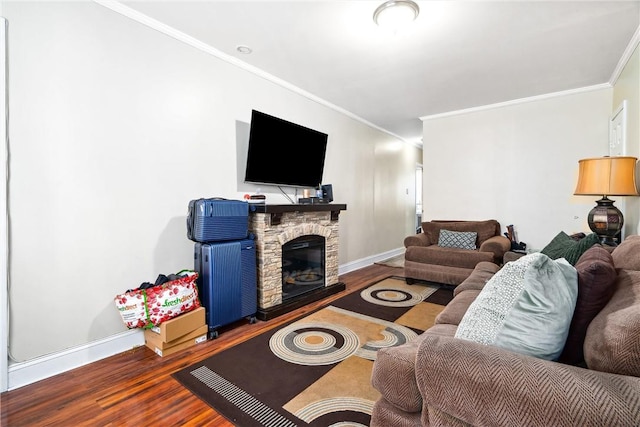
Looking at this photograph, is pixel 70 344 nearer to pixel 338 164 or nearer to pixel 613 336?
pixel 613 336

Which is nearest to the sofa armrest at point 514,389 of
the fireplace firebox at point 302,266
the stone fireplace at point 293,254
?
the stone fireplace at point 293,254

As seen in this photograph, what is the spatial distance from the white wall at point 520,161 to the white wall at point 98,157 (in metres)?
3.36

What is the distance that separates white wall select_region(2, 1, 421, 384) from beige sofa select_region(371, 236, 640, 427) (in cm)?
208

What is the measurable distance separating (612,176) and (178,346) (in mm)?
3609

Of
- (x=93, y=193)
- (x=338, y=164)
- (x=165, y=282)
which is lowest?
(x=165, y=282)

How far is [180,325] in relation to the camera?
2168mm

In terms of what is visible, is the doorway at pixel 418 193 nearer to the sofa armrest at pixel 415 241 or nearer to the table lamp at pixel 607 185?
the sofa armrest at pixel 415 241

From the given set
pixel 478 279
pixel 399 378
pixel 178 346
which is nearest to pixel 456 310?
pixel 478 279

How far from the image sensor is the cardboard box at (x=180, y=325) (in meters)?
2.10

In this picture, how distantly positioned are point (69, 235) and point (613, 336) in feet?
9.13

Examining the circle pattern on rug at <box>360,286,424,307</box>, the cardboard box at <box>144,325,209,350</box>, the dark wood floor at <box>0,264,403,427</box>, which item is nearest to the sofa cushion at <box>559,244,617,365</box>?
the dark wood floor at <box>0,264,403,427</box>

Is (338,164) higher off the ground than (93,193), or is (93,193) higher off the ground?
(338,164)

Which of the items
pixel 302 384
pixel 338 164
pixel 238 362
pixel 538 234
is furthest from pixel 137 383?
pixel 538 234

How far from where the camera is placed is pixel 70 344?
78.4 inches
